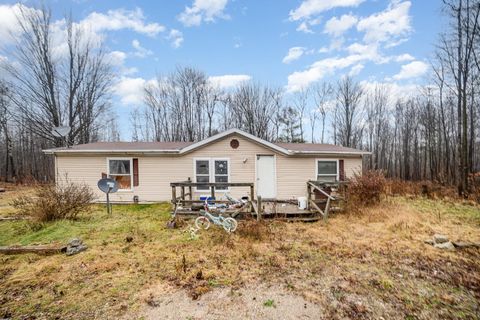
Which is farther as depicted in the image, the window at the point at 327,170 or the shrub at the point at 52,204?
the window at the point at 327,170

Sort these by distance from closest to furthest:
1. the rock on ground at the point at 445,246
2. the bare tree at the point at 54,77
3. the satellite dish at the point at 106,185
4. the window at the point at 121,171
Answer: the rock on ground at the point at 445,246, the satellite dish at the point at 106,185, the window at the point at 121,171, the bare tree at the point at 54,77

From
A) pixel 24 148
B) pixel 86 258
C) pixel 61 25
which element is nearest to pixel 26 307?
pixel 86 258

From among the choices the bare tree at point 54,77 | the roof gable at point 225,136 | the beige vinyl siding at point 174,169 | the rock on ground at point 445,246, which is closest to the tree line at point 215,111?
the bare tree at point 54,77

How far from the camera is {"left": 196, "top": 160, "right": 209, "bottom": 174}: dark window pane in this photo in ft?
35.9

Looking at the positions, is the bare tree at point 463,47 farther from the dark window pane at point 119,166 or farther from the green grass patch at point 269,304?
the dark window pane at point 119,166

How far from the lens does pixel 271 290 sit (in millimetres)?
3455

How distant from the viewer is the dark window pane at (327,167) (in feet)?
37.5

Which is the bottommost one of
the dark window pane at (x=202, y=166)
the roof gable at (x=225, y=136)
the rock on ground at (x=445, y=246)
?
the rock on ground at (x=445, y=246)

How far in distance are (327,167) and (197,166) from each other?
6.67m

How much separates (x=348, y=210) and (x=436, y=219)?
2602mm

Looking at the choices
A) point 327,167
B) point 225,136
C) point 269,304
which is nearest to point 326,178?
point 327,167

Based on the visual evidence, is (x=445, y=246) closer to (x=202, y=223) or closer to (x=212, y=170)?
(x=202, y=223)

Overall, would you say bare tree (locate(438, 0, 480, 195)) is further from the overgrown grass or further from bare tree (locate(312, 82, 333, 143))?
bare tree (locate(312, 82, 333, 143))

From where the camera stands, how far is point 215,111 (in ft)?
86.0
